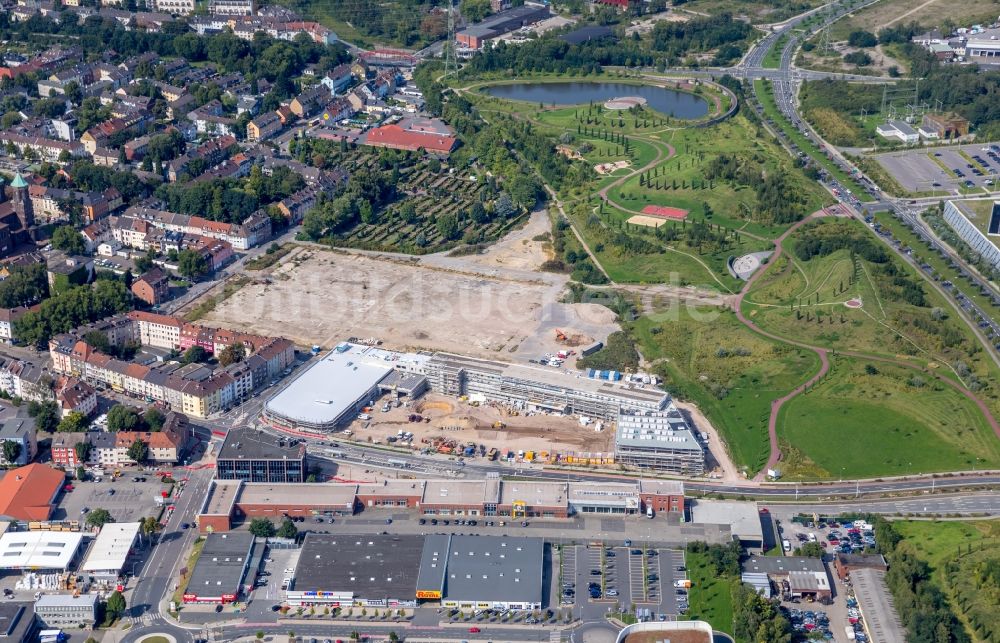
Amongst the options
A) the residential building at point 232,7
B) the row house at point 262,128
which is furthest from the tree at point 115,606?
the residential building at point 232,7

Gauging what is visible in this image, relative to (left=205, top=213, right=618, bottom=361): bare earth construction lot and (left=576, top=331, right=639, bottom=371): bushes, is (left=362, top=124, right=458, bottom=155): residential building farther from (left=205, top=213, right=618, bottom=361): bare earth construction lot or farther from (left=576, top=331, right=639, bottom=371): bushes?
(left=576, top=331, right=639, bottom=371): bushes

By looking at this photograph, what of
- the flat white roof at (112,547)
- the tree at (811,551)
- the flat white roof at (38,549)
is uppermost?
the tree at (811,551)

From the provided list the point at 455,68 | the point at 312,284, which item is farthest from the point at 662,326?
the point at 455,68

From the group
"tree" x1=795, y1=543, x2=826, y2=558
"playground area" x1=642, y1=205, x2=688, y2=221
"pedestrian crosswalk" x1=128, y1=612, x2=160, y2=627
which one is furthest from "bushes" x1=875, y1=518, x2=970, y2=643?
"playground area" x1=642, y1=205, x2=688, y2=221

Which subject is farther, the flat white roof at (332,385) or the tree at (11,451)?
the flat white roof at (332,385)

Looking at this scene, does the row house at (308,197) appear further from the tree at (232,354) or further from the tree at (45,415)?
the tree at (45,415)

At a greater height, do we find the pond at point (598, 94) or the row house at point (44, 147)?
the pond at point (598, 94)

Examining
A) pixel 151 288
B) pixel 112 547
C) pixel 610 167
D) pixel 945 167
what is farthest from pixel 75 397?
pixel 945 167
